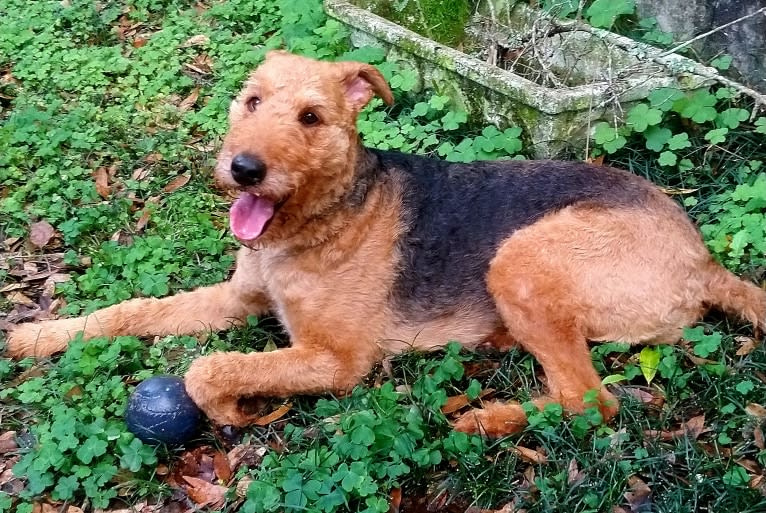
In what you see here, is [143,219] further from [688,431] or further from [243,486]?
[688,431]

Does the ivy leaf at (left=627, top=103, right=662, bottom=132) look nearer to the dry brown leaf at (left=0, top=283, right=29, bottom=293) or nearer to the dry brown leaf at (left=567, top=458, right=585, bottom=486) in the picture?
the dry brown leaf at (left=567, top=458, right=585, bottom=486)

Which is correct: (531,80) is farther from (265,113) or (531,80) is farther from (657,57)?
(265,113)

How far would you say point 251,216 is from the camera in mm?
3336

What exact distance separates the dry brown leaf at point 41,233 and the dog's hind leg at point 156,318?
2.58ft

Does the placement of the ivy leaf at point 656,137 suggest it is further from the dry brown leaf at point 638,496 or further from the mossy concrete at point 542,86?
the dry brown leaf at point 638,496

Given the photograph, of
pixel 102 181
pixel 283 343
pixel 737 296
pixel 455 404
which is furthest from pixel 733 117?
pixel 102 181

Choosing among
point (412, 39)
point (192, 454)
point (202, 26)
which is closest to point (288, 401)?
point (192, 454)

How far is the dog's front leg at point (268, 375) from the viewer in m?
3.32

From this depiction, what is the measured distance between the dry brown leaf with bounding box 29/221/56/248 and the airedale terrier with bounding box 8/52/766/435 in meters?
0.90

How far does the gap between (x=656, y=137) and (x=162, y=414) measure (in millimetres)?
3202

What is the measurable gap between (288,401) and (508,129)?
2.27 metres

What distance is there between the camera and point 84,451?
315cm

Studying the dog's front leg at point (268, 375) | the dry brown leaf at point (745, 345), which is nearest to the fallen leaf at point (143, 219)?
the dog's front leg at point (268, 375)

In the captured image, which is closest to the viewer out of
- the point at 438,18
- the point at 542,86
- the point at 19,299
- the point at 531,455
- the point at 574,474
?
the point at 574,474
